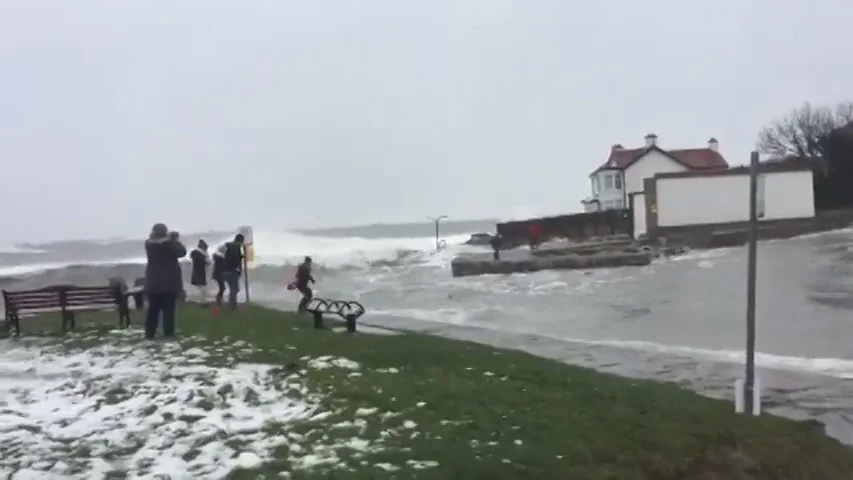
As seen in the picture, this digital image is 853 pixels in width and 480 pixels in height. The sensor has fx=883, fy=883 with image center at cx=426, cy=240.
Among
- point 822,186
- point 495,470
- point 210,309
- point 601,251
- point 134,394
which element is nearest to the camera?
point 495,470

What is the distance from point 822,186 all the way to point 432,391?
47394 mm

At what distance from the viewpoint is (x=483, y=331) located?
643 inches

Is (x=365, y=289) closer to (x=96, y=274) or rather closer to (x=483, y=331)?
(x=483, y=331)

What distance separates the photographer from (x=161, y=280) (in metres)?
12.3

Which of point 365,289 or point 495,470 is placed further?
point 365,289

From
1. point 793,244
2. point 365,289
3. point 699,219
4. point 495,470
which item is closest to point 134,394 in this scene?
point 495,470

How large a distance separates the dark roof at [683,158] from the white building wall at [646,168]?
471mm

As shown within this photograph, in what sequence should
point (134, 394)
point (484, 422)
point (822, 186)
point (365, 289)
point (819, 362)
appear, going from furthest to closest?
1. point (822, 186)
2. point (365, 289)
3. point (819, 362)
4. point (134, 394)
5. point (484, 422)

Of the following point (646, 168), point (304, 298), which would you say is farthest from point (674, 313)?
point (646, 168)

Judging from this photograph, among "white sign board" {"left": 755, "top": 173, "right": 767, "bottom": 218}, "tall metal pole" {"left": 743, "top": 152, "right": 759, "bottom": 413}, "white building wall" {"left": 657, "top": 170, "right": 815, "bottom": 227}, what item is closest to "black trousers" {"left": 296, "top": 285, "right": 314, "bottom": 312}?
"tall metal pole" {"left": 743, "top": 152, "right": 759, "bottom": 413}

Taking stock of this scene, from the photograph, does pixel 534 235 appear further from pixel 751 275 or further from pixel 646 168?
pixel 751 275

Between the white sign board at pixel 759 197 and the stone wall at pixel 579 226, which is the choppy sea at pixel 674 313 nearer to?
the white sign board at pixel 759 197

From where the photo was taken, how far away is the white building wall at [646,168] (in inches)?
2416

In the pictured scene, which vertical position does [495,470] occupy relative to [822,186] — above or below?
below
